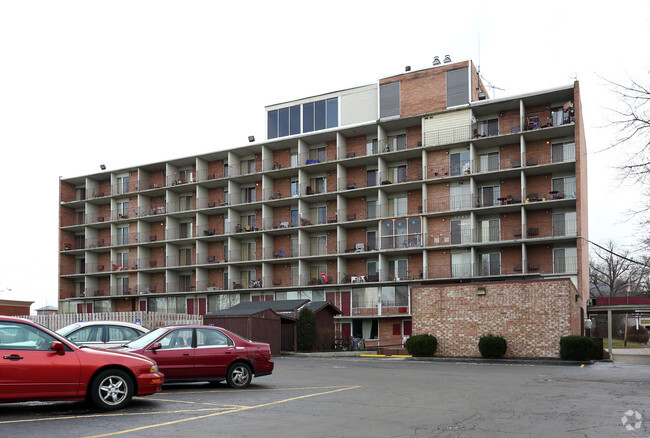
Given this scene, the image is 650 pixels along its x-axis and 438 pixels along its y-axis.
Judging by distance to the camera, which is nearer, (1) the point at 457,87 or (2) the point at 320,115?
(1) the point at 457,87

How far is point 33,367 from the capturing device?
9.76 metres

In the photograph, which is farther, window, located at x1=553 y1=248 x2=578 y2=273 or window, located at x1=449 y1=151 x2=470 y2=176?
window, located at x1=449 y1=151 x2=470 y2=176

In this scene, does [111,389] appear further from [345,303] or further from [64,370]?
[345,303]

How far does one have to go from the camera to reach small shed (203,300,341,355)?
35.0m

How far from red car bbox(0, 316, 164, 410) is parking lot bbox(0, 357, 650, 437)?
329mm

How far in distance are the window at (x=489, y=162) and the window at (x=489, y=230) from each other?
3.98 meters

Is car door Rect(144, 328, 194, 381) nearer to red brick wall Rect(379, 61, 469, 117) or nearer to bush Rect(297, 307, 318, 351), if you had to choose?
bush Rect(297, 307, 318, 351)

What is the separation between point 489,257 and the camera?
48.5 metres

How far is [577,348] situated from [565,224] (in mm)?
19037

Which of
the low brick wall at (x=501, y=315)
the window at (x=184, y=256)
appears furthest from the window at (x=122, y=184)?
the low brick wall at (x=501, y=315)

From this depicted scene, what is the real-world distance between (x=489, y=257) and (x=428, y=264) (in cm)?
469

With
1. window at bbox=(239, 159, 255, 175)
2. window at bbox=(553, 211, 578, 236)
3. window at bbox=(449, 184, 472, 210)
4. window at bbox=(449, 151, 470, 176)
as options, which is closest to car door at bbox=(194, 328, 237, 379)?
window at bbox=(553, 211, 578, 236)

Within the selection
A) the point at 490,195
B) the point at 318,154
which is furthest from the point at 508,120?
the point at 318,154

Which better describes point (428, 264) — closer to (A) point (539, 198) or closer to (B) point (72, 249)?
(A) point (539, 198)
